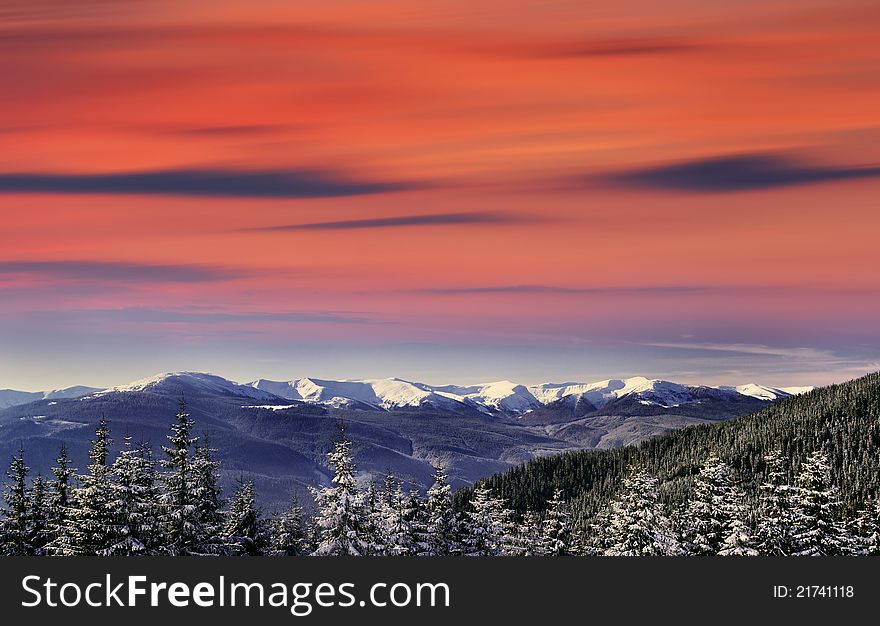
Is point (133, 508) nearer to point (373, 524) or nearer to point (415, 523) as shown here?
point (373, 524)

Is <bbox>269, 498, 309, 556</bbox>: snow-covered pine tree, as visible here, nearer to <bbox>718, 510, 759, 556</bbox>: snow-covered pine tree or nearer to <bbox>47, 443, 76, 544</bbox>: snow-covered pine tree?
<bbox>47, 443, 76, 544</bbox>: snow-covered pine tree

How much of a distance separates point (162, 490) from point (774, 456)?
4359 centimetres

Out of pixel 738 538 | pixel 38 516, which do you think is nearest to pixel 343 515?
pixel 38 516

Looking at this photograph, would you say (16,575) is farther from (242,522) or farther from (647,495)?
(647,495)

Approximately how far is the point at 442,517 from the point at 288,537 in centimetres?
1444

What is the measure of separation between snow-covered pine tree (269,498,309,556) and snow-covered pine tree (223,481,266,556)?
1264mm

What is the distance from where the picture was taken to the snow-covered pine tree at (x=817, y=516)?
56.9 m

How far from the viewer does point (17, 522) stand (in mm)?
55188

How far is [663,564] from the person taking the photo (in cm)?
3253

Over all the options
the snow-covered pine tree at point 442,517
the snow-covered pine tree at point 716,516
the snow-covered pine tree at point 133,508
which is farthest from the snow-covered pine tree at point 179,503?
the snow-covered pine tree at point 716,516

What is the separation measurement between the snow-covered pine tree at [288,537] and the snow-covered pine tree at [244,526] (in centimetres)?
126

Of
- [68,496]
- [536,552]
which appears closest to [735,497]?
[536,552]

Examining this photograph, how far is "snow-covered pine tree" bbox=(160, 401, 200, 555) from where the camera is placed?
48.7 meters

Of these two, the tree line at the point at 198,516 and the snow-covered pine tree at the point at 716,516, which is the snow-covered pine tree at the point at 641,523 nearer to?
the snow-covered pine tree at the point at 716,516
